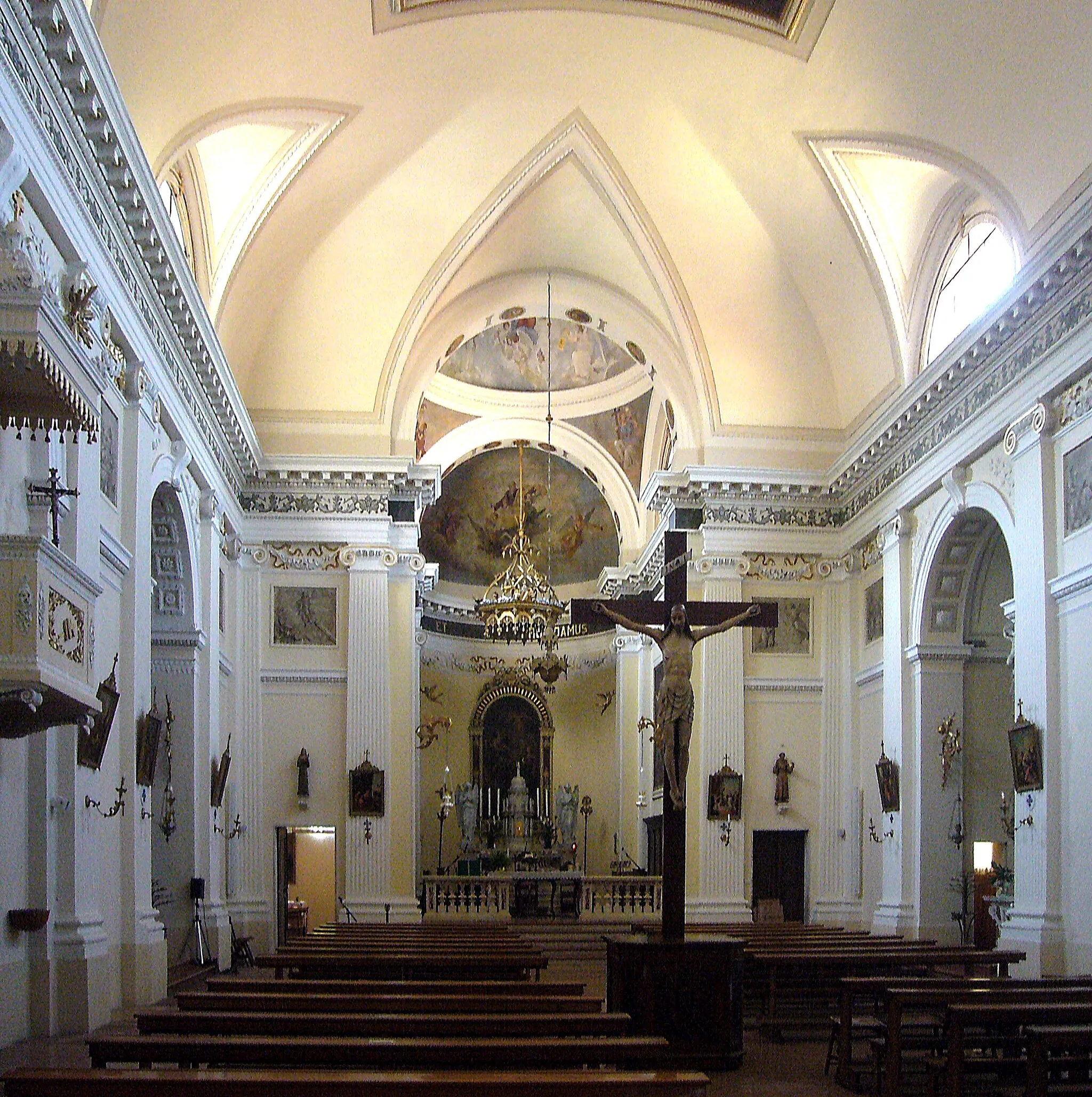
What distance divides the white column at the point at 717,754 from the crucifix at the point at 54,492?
521 inches

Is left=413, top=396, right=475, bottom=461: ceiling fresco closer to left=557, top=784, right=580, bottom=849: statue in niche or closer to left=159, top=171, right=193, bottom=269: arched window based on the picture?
left=557, top=784, right=580, bottom=849: statue in niche

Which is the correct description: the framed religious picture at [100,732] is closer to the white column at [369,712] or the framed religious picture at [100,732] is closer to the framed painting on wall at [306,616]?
the white column at [369,712]

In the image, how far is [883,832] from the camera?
2077 centimetres

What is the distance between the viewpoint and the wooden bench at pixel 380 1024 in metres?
7.36

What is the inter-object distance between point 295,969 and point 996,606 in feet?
36.3

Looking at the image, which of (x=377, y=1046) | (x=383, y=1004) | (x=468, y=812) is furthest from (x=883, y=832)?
(x=377, y=1046)

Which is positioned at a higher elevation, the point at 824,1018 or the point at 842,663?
the point at 842,663

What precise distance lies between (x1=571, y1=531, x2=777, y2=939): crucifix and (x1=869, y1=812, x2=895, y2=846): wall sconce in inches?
365

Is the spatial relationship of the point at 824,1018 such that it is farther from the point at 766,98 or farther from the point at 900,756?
the point at 766,98

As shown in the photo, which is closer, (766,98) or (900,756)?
(766,98)

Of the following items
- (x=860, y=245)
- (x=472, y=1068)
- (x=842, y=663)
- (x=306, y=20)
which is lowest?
(x=472, y=1068)

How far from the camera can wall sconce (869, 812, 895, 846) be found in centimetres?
2028

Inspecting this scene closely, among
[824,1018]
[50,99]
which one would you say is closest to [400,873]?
[824,1018]

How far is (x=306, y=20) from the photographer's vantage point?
16094 mm
